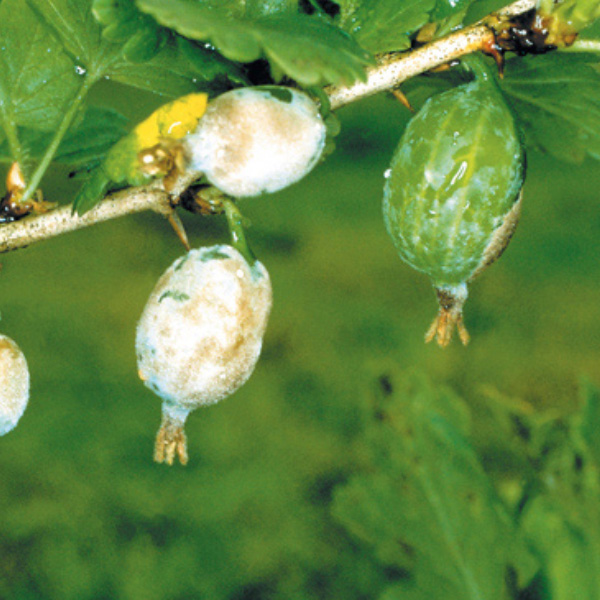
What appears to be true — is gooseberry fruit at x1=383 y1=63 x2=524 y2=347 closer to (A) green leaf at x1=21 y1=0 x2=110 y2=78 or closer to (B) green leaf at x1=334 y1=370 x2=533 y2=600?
(A) green leaf at x1=21 y1=0 x2=110 y2=78

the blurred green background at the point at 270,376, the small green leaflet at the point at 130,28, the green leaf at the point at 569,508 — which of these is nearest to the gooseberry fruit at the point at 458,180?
the small green leaflet at the point at 130,28

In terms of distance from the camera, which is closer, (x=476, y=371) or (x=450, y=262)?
(x=450, y=262)

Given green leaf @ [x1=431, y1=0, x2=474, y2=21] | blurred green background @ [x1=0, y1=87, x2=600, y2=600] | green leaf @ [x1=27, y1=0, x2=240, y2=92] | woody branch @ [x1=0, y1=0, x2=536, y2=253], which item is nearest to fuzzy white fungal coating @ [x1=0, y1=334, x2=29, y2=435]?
woody branch @ [x1=0, y1=0, x2=536, y2=253]

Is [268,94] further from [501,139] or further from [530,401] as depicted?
[530,401]

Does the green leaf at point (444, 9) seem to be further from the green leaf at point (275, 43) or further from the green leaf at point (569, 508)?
the green leaf at point (569, 508)

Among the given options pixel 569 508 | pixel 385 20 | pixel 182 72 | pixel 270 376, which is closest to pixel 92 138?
pixel 182 72

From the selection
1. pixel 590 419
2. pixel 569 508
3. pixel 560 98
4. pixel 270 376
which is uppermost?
pixel 560 98

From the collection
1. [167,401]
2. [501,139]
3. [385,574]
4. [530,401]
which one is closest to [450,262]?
[501,139]

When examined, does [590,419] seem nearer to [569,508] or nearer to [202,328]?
[569,508]
